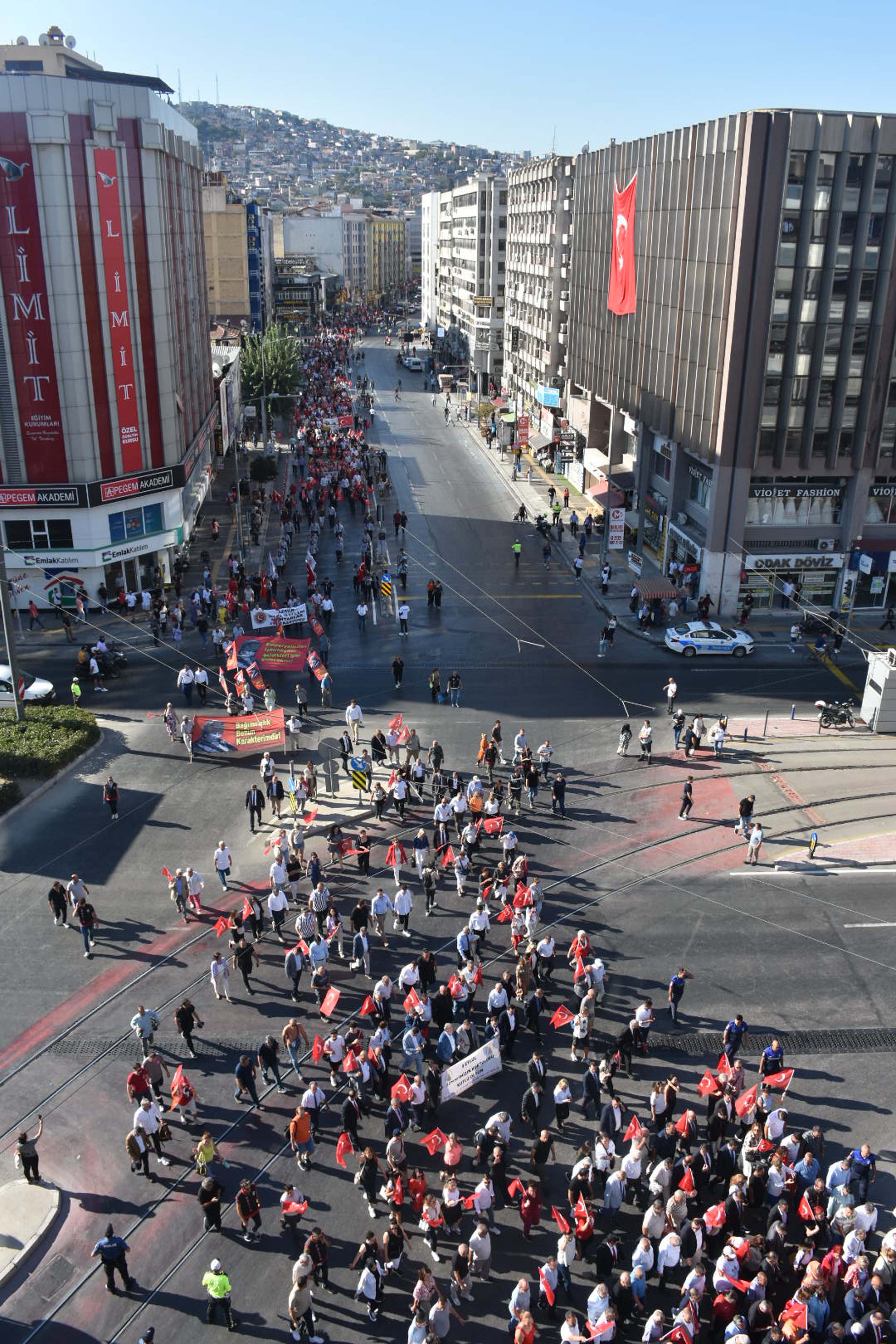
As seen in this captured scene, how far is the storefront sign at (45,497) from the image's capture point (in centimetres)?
4175

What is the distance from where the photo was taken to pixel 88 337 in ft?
136

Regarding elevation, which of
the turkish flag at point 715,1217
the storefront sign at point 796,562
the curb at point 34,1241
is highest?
the storefront sign at point 796,562

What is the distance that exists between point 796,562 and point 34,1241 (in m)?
37.3

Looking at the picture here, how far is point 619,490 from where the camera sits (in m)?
58.0

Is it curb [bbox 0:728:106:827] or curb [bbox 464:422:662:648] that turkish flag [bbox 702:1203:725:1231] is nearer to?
curb [bbox 0:728:106:827]

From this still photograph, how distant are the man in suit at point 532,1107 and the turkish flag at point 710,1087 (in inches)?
105

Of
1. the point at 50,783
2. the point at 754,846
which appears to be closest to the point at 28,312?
the point at 50,783

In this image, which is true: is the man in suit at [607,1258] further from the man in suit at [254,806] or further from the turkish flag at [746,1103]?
the man in suit at [254,806]

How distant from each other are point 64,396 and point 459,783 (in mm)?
23752

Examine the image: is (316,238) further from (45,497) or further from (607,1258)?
(607,1258)

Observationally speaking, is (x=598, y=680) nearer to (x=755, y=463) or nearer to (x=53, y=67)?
(x=755, y=463)

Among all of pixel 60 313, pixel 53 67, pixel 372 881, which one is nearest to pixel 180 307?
pixel 60 313

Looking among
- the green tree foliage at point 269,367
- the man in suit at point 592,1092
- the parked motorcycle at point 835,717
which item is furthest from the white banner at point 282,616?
the green tree foliage at point 269,367

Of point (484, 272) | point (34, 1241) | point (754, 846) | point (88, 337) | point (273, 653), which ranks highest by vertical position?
point (484, 272)
